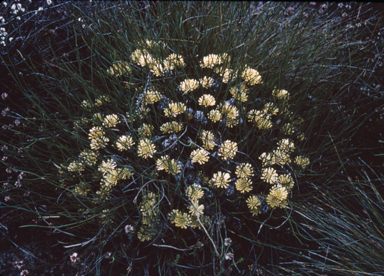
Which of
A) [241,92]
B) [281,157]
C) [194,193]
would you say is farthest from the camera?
[241,92]

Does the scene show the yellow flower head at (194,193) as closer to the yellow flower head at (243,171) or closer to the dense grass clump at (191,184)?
the dense grass clump at (191,184)

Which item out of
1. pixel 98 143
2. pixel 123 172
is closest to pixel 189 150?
pixel 123 172

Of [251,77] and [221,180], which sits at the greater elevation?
[251,77]

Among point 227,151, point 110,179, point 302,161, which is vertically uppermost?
A: point 110,179

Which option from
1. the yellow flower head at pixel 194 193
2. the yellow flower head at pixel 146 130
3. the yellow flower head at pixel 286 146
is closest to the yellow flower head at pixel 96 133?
the yellow flower head at pixel 146 130

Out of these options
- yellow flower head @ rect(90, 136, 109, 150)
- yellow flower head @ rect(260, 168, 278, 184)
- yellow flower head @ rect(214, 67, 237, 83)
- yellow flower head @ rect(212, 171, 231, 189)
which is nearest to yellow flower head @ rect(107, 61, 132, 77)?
yellow flower head @ rect(90, 136, 109, 150)

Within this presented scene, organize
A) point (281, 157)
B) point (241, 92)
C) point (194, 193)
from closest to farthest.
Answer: point (194, 193) < point (281, 157) < point (241, 92)

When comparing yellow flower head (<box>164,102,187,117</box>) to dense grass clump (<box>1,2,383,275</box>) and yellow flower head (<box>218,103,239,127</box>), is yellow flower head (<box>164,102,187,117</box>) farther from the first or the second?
yellow flower head (<box>218,103,239,127</box>)

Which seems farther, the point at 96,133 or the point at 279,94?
the point at 279,94

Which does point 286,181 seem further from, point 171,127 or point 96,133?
point 96,133
